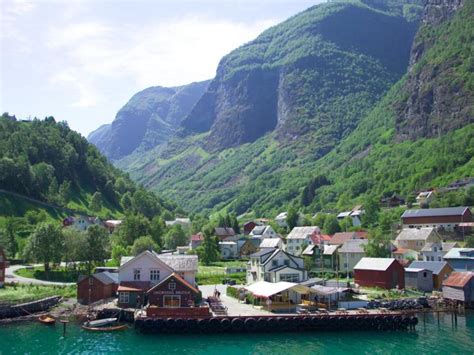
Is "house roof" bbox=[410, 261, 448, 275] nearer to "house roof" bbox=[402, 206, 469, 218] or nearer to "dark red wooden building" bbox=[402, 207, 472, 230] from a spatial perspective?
"dark red wooden building" bbox=[402, 207, 472, 230]

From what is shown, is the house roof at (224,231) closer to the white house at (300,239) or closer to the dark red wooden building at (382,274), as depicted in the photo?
the white house at (300,239)

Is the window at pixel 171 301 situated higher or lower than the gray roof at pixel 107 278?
lower

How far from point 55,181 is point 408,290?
11666 cm

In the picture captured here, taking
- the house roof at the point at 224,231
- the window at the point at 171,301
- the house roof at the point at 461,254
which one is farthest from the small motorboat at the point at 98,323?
the house roof at the point at 224,231

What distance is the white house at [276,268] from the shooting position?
8256 centimetres

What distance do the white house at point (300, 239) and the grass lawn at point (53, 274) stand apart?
60866mm

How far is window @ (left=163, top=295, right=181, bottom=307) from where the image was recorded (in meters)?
68.7

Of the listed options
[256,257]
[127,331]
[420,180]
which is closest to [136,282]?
[127,331]

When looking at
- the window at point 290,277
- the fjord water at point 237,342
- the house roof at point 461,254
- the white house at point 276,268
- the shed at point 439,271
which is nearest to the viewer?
the fjord water at point 237,342

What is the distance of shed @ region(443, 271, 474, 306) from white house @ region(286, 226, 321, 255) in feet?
191

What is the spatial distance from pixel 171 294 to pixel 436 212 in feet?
297

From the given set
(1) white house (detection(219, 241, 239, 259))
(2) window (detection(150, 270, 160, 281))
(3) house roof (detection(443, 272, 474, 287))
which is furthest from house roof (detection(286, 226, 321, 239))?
(2) window (detection(150, 270, 160, 281))

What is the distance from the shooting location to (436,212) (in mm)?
137875

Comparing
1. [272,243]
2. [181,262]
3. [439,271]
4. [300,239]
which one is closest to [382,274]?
[439,271]
